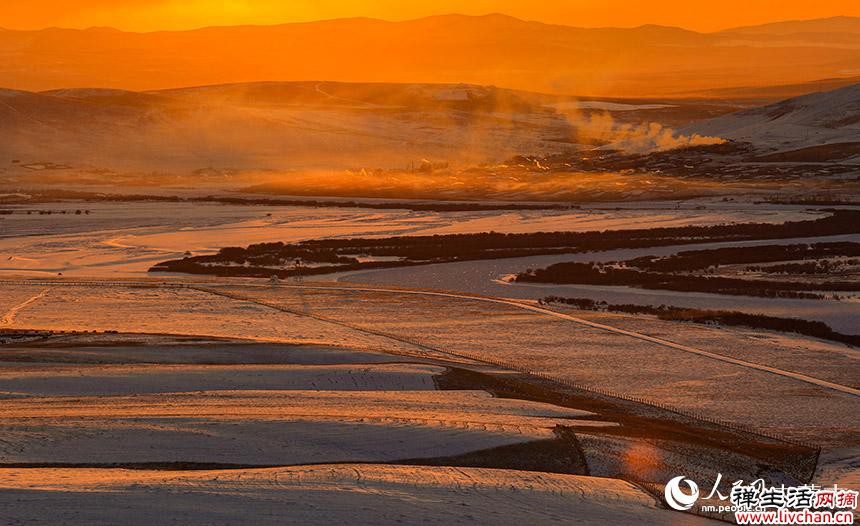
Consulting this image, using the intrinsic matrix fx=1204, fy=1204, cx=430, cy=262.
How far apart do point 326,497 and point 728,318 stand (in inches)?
882

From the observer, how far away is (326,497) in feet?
54.1

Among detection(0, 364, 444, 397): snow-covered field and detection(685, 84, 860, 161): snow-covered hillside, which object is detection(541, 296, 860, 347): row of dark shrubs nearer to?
detection(0, 364, 444, 397): snow-covered field

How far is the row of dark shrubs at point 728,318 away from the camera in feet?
109

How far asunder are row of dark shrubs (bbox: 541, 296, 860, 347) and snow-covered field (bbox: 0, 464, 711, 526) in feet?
54.6

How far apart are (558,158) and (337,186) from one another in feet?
109

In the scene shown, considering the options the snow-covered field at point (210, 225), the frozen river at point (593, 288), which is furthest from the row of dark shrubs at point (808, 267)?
the snow-covered field at point (210, 225)

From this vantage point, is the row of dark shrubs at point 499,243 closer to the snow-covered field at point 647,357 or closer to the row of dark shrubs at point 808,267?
the row of dark shrubs at point 808,267

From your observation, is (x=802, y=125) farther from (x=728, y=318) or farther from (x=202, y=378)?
(x=202, y=378)

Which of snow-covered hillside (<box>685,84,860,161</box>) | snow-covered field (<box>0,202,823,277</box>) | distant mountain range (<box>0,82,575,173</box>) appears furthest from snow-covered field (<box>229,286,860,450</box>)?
distant mountain range (<box>0,82,575,173</box>)

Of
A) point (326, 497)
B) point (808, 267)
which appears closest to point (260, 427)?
point (326, 497)

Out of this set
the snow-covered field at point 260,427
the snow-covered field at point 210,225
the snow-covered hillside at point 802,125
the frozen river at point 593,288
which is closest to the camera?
the snow-covered field at point 260,427

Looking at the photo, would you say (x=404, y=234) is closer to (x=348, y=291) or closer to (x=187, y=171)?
(x=348, y=291)

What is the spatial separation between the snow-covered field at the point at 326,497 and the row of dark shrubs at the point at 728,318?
1663 centimetres

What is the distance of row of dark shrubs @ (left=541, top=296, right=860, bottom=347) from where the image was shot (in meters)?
33.3
